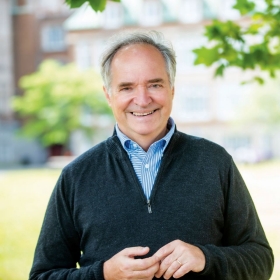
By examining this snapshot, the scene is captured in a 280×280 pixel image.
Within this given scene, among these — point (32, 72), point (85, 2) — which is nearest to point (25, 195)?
point (85, 2)

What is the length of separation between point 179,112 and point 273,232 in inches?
989

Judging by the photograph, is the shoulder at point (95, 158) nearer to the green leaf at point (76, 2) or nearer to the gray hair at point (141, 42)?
the gray hair at point (141, 42)

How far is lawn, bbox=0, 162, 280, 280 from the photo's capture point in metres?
6.96

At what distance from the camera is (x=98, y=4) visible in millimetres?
2447

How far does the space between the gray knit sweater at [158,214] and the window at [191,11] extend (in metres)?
31.2

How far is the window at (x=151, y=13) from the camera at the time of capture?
3303cm

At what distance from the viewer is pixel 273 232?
8578 millimetres

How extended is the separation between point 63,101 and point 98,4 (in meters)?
28.7

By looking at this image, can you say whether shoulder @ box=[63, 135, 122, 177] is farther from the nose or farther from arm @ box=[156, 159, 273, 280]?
arm @ box=[156, 159, 273, 280]

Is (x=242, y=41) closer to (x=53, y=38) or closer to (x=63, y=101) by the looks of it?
(x=63, y=101)

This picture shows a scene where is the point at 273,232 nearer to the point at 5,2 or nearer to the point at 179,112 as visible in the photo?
the point at 179,112

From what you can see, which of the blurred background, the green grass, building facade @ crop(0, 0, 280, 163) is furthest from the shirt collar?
building facade @ crop(0, 0, 280, 163)

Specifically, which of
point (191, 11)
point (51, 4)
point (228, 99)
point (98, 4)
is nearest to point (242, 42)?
point (98, 4)

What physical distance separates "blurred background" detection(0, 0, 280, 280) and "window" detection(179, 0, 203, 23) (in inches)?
2.1
